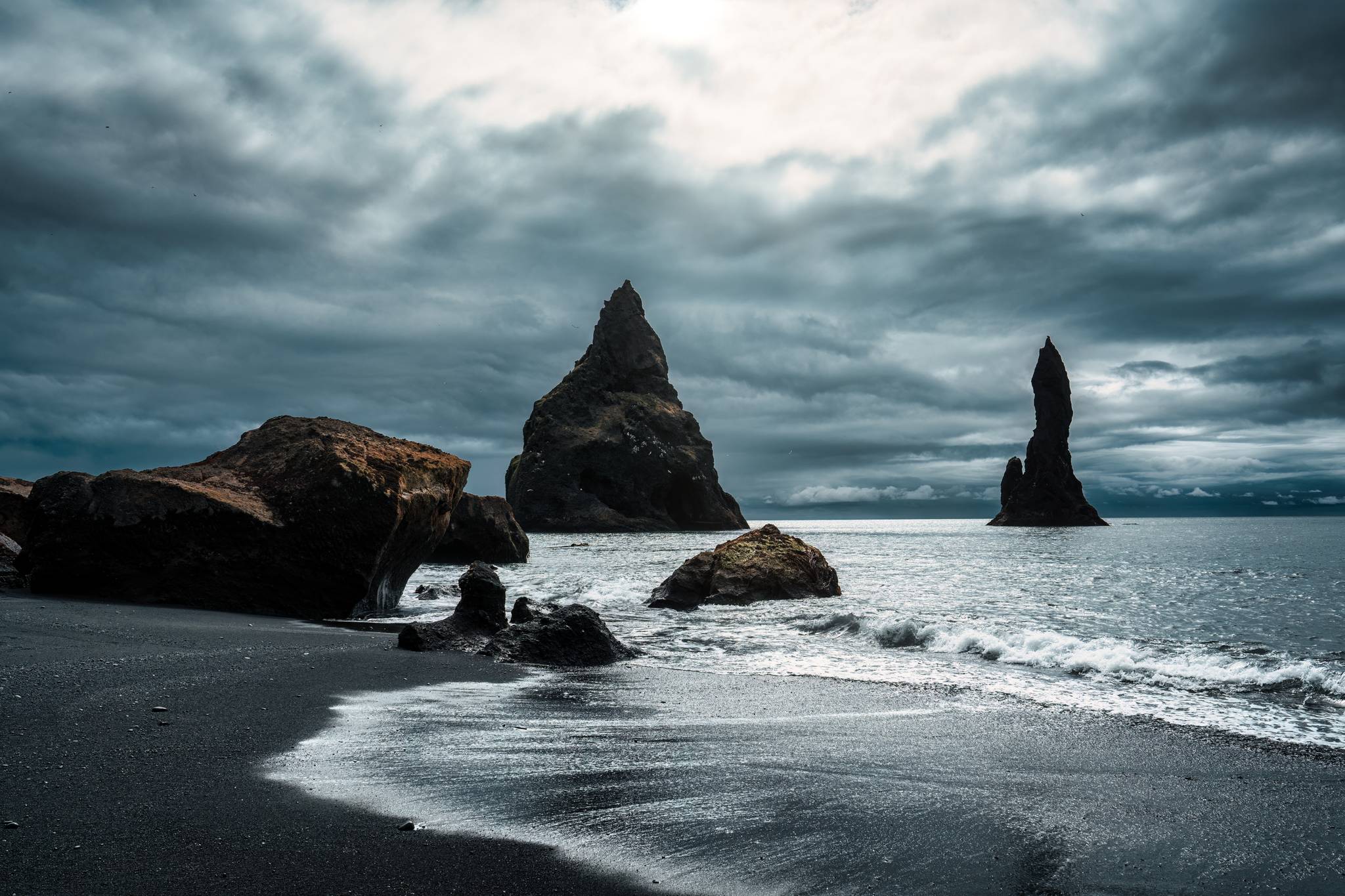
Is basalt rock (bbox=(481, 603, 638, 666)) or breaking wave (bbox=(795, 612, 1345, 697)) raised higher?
basalt rock (bbox=(481, 603, 638, 666))

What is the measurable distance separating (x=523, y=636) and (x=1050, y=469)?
140 meters

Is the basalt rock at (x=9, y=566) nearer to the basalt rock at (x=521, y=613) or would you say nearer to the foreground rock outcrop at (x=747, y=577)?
the basalt rock at (x=521, y=613)

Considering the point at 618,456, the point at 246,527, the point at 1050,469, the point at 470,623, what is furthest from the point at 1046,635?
the point at 1050,469

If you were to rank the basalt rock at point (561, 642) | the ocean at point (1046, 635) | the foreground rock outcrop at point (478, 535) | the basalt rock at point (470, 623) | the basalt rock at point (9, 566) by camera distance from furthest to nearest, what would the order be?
the foreground rock outcrop at point (478, 535)
the basalt rock at point (9, 566)
the basalt rock at point (470, 623)
the basalt rock at point (561, 642)
the ocean at point (1046, 635)

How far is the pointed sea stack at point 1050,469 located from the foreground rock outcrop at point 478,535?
124 m

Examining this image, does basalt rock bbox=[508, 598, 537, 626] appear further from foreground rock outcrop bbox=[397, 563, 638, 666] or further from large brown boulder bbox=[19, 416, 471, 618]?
large brown boulder bbox=[19, 416, 471, 618]

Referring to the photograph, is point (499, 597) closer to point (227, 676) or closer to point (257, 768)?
point (227, 676)

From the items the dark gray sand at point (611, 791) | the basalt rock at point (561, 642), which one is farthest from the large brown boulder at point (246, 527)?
the dark gray sand at point (611, 791)

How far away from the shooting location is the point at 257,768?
430 centimetres

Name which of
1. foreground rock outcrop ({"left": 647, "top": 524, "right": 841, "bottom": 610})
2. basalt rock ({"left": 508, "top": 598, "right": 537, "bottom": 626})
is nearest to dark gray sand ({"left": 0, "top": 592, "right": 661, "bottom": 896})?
basalt rock ({"left": 508, "top": 598, "right": 537, "bottom": 626})

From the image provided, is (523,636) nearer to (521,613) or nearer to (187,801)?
(521,613)

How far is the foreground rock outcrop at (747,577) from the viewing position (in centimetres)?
1673

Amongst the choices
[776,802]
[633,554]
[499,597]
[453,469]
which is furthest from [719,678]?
[633,554]

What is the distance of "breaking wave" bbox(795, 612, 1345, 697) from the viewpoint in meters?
8.08
